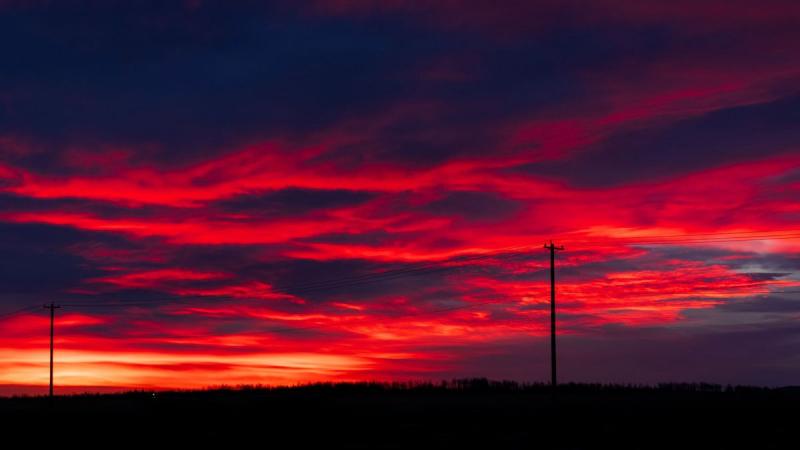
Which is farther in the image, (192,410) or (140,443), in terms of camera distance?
(192,410)

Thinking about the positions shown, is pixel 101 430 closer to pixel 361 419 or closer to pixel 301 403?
pixel 361 419

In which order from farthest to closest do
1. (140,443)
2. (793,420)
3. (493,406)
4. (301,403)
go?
(301,403) < (493,406) < (793,420) < (140,443)

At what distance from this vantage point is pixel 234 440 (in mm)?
44031

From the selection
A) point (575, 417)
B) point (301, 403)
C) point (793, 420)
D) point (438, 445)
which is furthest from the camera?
point (301, 403)

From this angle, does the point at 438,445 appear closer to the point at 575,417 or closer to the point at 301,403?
the point at 575,417

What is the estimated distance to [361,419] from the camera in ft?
190

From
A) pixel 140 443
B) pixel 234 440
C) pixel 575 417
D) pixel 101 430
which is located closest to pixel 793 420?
pixel 575 417

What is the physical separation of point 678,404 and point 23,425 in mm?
48251

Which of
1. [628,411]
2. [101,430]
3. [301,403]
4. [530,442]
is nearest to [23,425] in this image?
[101,430]

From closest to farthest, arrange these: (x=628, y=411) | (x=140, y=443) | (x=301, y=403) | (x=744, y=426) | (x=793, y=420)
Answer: (x=140, y=443) < (x=744, y=426) < (x=793, y=420) < (x=628, y=411) < (x=301, y=403)

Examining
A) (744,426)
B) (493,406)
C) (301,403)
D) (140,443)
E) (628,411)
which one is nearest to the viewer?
(140,443)

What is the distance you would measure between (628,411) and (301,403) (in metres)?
28.9

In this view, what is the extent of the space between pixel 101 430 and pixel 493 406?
30.5 metres

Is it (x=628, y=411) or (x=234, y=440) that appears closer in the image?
(x=234, y=440)
